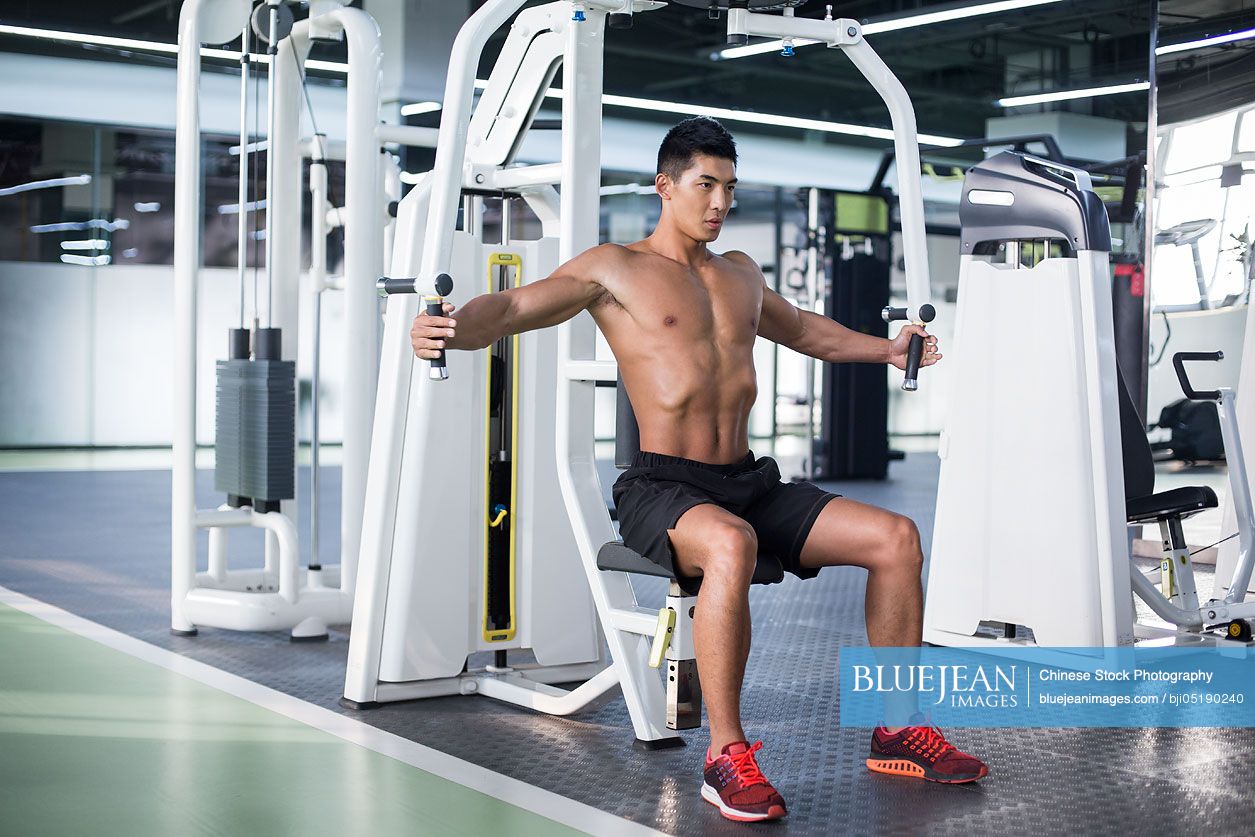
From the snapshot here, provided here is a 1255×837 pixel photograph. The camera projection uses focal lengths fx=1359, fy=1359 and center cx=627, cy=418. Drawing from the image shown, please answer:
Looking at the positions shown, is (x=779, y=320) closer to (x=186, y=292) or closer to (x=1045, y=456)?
(x=1045, y=456)

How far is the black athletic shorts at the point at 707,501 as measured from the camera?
2723mm

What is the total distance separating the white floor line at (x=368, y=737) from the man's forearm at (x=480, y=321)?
89 centimetres

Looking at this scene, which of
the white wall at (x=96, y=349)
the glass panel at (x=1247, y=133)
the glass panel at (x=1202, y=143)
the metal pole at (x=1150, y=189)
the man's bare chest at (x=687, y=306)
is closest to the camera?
the man's bare chest at (x=687, y=306)

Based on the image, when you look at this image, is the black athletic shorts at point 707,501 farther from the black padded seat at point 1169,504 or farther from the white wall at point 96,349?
the white wall at point 96,349

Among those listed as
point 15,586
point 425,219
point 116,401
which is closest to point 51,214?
point 116,401

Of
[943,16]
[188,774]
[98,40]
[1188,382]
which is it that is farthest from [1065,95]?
[188,774]

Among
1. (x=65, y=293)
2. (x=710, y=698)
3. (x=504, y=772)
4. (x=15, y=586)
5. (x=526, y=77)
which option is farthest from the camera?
(x=65, y=293)

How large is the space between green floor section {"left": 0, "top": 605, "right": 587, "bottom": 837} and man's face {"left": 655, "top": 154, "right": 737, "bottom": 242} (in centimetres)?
123

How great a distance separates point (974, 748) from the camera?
3.11m

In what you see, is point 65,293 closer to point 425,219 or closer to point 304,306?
point 304,306

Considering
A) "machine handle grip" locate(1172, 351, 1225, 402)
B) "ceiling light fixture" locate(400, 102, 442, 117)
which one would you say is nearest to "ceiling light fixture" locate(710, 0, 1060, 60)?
"ceiling light fixture" locate(400, 102, 442, 117)

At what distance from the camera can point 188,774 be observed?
280cm

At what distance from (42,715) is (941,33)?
881 centimetres

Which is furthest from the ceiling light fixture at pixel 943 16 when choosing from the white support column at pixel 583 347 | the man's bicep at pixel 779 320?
the man's bicep at pixel 779 320
